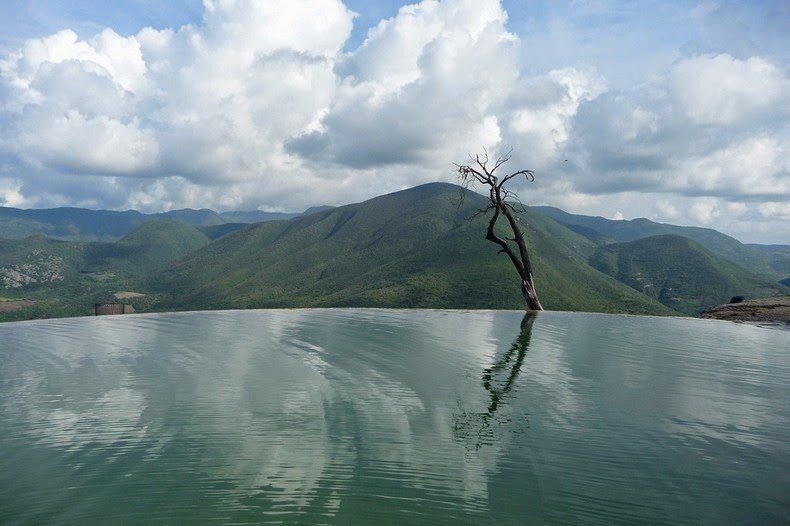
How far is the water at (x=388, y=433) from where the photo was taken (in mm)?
5695

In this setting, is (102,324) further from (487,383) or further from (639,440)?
(639,440)

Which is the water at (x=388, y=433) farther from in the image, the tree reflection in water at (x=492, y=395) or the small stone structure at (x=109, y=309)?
the small stone structure at (x=109, y=309)

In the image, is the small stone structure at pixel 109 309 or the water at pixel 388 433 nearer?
the water at pixel 388 433

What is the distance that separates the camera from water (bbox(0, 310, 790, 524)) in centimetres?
570

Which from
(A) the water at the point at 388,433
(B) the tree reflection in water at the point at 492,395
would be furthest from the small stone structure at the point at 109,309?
(B) the tree reflection in water at the point at 492,395

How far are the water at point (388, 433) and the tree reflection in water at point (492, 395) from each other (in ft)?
0.17

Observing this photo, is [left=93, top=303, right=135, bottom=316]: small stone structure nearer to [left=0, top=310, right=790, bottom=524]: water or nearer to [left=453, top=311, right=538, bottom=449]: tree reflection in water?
[left=0, top=310, right=790, bottom=524]: water

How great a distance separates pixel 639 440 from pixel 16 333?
59.8 feet

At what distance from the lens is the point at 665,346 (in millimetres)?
16438

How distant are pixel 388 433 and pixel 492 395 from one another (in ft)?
8.88

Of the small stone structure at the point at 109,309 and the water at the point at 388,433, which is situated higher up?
the small stone structure at the point at 109,309

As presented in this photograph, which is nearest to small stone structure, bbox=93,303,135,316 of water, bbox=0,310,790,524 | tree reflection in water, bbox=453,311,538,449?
water, bbox=0,310,790,524

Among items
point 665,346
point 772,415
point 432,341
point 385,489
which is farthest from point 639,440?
point 665,346

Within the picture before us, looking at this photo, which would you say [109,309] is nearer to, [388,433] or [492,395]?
[492,395]
